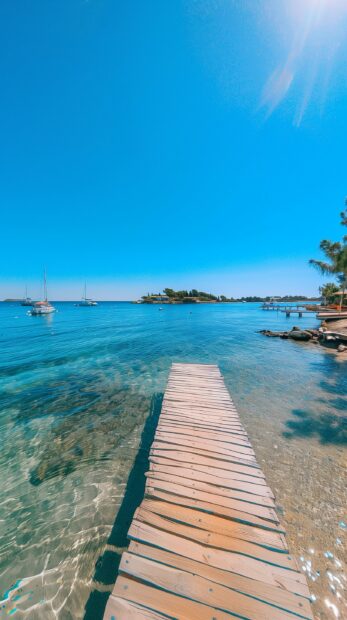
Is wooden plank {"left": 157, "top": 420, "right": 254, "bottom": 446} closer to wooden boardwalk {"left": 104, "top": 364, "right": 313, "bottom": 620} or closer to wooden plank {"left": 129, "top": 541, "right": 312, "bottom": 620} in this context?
wooden boardwalk {"left": 104, "top": 364, "right": 313, "bottom": 620}

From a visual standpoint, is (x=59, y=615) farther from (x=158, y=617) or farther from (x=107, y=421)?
(x=107, y=421)

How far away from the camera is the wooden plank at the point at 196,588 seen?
2316 mm

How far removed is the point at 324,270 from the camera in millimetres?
53250

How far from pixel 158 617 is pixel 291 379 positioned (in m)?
12.0

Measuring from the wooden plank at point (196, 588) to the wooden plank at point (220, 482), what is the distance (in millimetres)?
1387

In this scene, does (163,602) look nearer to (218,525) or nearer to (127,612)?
(127,612)

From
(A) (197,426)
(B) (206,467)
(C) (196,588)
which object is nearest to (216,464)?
(B) (206,467)

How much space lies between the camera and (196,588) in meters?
2.53

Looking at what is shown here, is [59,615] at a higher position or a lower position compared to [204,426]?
lower

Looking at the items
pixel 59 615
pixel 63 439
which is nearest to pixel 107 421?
pixel 63 439

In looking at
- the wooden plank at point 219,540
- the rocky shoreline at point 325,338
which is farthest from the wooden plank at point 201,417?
the rocky shoreline at point 325,338

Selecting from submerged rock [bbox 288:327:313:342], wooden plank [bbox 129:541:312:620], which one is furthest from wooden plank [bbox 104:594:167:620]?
submerged rock [bbox 288:327:313:342]

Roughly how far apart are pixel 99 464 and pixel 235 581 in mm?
4497

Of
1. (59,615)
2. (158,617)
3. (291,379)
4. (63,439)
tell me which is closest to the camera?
(158,617)
